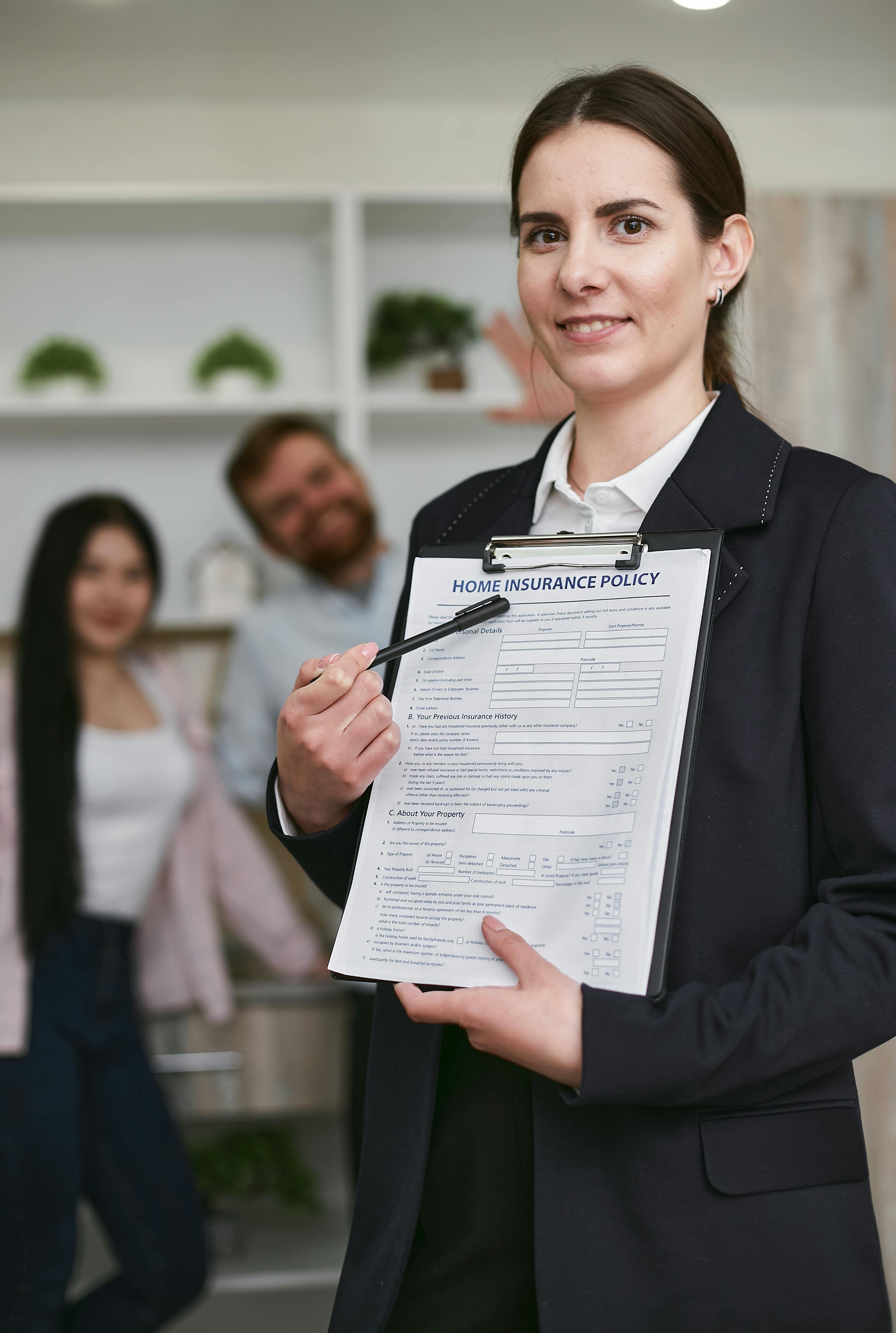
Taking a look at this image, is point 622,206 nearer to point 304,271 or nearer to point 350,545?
point 350,545

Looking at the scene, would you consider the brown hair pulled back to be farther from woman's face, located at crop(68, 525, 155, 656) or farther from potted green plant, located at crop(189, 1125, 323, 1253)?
potted green plant, located at crop(189, 1125, 323, 1253)

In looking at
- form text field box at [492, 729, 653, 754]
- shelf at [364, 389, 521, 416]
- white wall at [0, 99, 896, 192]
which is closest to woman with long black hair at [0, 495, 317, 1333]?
shelf at [364, 389, 521, 416]

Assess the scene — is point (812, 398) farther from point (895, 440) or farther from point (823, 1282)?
point (823, 1282)

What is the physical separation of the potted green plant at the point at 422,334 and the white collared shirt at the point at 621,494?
1.94 m

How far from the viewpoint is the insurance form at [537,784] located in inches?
31.2

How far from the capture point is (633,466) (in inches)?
38.5

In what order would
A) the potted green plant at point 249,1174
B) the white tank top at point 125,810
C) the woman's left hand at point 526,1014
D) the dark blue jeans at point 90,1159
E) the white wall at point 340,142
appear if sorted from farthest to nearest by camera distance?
the white wall at point 340,142
the potted green plant at point 249,1174
the white tank top at point 125,810
the dark blue jeans at point 90,1159
the woman's left hand at point 526,1014

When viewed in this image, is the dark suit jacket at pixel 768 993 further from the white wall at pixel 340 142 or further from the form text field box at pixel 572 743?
the white wall at pixel 340 142

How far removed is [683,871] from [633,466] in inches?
13.2

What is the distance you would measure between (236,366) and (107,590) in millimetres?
697

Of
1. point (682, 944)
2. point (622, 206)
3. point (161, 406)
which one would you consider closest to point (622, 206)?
point (622, 206)

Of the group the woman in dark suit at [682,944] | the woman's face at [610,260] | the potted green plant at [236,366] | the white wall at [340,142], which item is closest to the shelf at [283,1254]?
the woman in dark suit at [682,944]

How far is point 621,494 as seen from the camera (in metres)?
0.97

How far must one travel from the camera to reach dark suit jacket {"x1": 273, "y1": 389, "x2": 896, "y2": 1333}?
79cm
